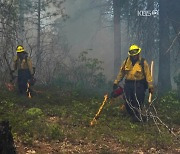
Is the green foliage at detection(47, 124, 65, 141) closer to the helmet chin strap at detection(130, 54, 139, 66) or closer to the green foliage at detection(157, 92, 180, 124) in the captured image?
the helmet chin strap at detection(130, 54, 139, 66)

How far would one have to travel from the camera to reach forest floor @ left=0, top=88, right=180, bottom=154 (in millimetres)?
6465

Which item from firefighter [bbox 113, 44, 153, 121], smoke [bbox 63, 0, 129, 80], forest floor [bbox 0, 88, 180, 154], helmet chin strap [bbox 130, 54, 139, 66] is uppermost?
smoke [bbox 63, 0, 129, 80]

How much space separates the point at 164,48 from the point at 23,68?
23.0 feet

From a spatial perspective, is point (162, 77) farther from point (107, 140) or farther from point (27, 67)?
point (107, 140)

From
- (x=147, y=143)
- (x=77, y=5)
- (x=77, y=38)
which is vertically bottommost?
(x=147, y=143)

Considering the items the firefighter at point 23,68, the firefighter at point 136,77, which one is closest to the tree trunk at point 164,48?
the firefighter at point 136,77

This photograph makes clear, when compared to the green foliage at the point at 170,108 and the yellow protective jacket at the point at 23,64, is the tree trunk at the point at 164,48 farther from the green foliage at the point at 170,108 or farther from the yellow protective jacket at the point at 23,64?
the yellow protective jacket at the point at 23,64

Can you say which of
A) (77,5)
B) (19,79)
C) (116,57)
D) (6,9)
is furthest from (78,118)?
(77,5)

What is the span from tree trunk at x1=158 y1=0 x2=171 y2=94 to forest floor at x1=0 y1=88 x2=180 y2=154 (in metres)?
4.32

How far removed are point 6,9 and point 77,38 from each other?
20797mm

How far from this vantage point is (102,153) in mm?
6059

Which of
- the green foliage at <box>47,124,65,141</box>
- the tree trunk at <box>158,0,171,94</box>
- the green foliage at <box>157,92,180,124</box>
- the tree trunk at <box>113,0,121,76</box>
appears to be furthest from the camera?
the tree trunk at <box>113,0,121,76</box>

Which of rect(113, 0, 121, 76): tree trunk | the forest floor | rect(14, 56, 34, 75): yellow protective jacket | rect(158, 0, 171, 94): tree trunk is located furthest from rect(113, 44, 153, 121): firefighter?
rect(113, 0, 121, 76): tree trunk

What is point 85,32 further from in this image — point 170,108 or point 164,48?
point 170,108
